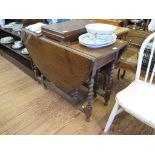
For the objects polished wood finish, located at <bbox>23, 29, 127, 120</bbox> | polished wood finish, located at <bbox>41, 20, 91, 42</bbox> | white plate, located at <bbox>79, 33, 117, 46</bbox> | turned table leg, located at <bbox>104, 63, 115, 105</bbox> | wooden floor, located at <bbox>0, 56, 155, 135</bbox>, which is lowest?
wooden floor, located at <bbox>0, 56, 155, 135</bbox>

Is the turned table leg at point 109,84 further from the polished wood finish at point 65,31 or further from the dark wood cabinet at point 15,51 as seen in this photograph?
the dark wood cabinet at point 15,51

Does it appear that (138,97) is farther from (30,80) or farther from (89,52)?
(30,80)

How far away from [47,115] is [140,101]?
0.90 metres

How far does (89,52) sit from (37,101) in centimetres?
90

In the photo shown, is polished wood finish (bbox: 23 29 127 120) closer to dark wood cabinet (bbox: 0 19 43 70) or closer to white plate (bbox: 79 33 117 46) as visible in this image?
white plate (bbox: 79 33 117 46)

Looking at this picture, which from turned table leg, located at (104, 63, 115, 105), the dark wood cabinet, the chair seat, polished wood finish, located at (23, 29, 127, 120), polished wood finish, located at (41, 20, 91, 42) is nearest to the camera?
the chair seat

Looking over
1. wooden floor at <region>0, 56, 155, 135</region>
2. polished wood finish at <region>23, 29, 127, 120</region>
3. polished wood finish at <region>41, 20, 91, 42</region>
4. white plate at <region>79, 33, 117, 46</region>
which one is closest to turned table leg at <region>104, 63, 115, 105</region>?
polished wood finish at <region>23, 29, 127, 120</region>

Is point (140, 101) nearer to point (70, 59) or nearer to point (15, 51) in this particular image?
point (70, 59)

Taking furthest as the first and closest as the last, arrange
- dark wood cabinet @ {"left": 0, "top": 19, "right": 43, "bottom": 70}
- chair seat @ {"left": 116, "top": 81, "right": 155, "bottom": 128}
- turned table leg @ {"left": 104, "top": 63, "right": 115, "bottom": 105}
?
dark wood cabinet @ {"left": 0, "top": 19, "right": 43, "bottom": 70}, turned table leg @ {"left": 104, "top": 63, "right": 115, "bottom": 105}, chair seat @ {"left": 116, "top": 81, "right": 155, "bottom": 128}

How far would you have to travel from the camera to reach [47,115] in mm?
1697

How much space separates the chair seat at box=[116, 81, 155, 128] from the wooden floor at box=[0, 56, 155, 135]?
0.45 m

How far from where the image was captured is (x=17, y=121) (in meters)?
1.62

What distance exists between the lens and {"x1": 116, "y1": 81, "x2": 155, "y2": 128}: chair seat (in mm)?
1112
